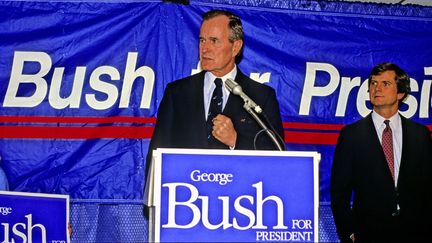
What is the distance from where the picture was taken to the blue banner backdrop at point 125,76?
12.5ft

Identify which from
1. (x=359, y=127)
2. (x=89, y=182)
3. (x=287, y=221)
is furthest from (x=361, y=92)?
(x=287, y=221)

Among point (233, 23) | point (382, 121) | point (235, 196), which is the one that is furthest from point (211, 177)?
point (382, 121)

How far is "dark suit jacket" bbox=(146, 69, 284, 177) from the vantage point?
3.81 metres

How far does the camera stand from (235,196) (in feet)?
7.36

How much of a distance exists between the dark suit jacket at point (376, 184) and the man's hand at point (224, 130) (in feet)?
2.24

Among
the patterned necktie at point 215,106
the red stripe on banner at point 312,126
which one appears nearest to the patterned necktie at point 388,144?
the red stripe on banner at point 312,126

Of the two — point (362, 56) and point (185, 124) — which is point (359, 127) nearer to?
point (362, 56)

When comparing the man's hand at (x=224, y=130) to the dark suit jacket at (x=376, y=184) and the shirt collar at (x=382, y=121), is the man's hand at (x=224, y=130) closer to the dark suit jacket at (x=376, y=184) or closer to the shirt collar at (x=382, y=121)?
the dark suit jacket at (x=376, y=184)

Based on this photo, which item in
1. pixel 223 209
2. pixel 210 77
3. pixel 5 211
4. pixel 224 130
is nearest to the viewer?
pixel 223 209

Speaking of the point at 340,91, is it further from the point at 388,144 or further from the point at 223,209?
the point at 223,209

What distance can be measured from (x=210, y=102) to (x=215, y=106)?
4 cm

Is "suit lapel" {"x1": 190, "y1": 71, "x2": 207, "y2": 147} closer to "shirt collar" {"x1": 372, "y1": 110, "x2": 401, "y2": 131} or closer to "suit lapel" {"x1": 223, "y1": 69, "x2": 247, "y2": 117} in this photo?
"suit lapel" {"x1": 223, "y1": 69, "x2": 247, "y2": 117}

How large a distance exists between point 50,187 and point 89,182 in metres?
0.20

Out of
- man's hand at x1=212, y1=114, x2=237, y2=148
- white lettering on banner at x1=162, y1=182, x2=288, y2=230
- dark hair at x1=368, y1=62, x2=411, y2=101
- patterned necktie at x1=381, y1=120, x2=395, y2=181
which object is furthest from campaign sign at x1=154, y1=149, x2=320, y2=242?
dark hair at x1=368, y1=62, x2=411, y2=101
